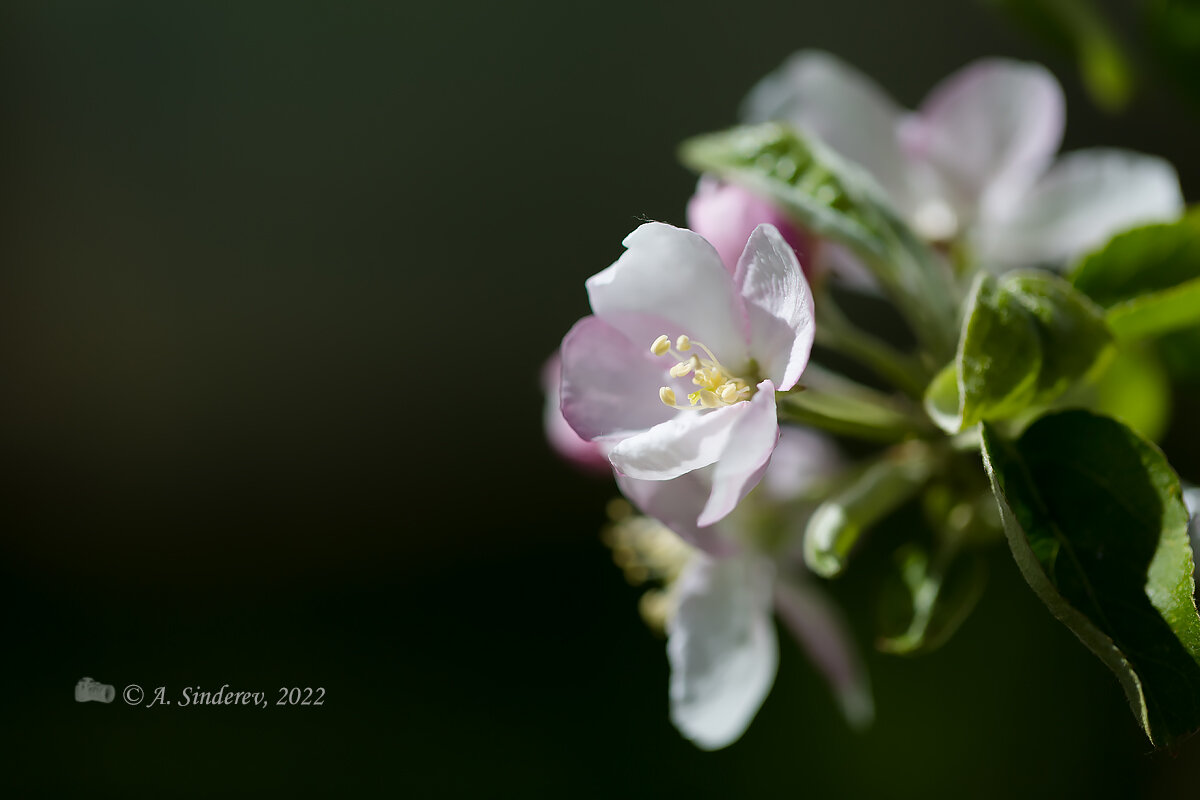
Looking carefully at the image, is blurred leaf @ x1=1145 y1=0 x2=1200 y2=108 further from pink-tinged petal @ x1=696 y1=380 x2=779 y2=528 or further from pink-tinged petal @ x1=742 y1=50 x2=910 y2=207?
pink-tinged petal @ x1=696 y1=380 x2=779 y2=528

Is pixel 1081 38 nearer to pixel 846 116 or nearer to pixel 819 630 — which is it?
pixel 846 116

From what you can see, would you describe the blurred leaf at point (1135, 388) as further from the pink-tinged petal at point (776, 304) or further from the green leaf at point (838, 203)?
the pink-tinged petal at point (776, 304)

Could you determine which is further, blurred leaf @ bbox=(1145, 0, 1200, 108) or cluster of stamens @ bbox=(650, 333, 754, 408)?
blurred leaf @ bbox=(1145, 0, 1200, 108)

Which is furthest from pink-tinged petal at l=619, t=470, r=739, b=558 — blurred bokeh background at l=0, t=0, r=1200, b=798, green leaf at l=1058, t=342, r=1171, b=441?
blurred bokeh background at l=0, t=0, r=1200, b=798

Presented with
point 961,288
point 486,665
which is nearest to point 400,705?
point 486,665

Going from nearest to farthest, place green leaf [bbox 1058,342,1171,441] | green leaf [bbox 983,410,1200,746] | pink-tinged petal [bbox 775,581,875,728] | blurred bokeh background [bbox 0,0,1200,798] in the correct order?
green leaf [bbox 983,410,1200,746] < green leaf [bbox 1058,342,1171,441] < pink-tinged petal [bbox 775,581,875,728] < blurred bokeh background [bbox 0,0,1200,798]

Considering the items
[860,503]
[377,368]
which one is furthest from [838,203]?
[377,368]
